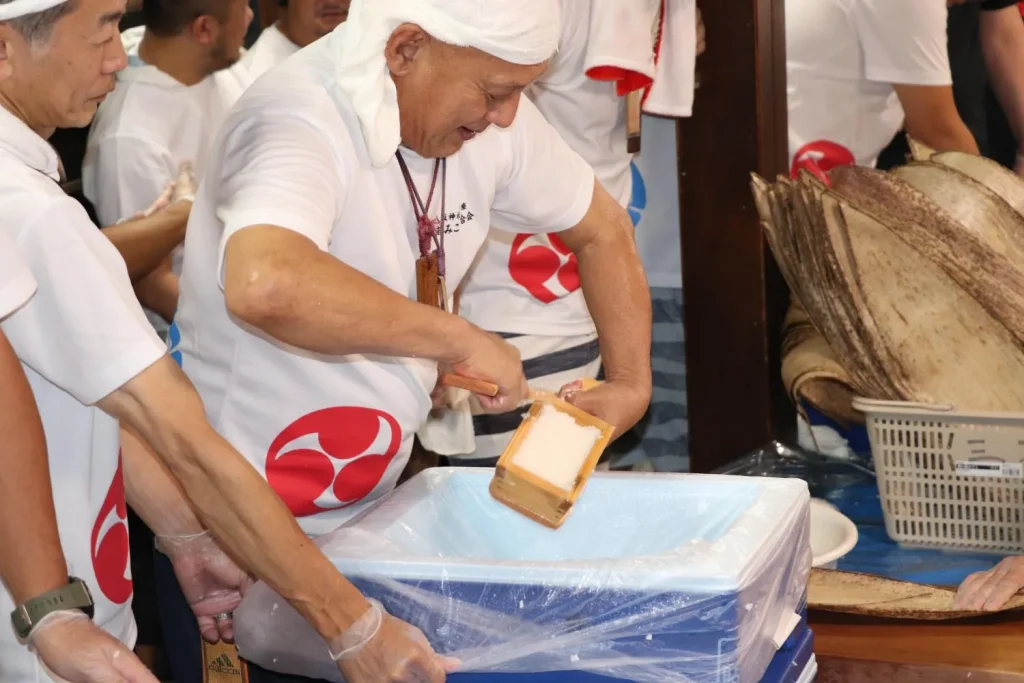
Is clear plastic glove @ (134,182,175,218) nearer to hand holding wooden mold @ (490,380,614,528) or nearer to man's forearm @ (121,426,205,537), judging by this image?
man's forearm @ (121,426,205,537)

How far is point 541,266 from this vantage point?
2.54 metres

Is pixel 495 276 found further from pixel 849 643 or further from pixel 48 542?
pixel 48 542

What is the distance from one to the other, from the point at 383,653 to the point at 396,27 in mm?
706

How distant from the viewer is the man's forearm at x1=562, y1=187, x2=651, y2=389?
199cm

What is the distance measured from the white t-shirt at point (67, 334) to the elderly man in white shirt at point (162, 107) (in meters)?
1.20

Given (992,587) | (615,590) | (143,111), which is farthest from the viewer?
(143,111)

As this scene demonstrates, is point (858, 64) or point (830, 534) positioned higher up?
point (858, 64)

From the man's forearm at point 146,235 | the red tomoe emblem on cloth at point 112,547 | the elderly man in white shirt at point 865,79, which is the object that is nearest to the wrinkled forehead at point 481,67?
the red tomoe emblem on cloth at point 112,547

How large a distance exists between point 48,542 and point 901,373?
174 centimetres

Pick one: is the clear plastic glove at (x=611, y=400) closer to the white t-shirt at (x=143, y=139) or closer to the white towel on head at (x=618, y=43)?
the white towel on head at (x=618, y=43)

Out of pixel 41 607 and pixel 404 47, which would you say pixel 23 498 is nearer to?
pixel 41 607

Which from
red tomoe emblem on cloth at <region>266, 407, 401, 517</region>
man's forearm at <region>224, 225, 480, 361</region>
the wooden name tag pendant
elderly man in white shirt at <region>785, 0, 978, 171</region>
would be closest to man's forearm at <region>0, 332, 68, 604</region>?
man's forearm at <region>224, 225, 480, 361</region>

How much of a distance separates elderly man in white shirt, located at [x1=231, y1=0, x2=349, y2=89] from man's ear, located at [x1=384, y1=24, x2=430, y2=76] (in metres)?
1.61

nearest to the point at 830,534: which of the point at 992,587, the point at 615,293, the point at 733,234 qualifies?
the point at 992,587
